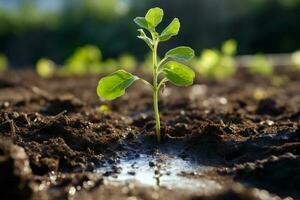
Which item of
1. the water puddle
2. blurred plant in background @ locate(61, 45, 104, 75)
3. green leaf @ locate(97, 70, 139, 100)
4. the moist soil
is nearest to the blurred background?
blurred plant in background @ locate(61, 45, 104, 75)

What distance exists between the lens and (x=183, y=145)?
2.49 m

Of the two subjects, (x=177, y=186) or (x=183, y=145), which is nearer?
(x=177, y=186)

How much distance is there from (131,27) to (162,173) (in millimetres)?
18266

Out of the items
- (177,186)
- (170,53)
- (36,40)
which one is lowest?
(177,186)

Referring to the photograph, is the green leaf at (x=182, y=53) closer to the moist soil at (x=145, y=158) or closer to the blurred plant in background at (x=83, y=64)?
the moist soil at (x=145, y=158)

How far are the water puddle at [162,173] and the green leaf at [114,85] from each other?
28cm

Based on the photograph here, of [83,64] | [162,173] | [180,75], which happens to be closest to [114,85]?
[180,75]

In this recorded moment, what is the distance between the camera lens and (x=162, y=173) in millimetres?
2135

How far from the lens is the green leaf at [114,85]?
2.38 metres

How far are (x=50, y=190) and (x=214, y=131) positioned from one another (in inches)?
34.4

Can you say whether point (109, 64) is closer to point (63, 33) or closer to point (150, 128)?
point (150, 128)

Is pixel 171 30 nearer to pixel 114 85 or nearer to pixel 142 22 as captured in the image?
pixel 142 22

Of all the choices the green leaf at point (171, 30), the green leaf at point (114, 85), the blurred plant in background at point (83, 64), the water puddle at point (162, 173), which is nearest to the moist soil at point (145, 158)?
the water puddle at point (162, 173)

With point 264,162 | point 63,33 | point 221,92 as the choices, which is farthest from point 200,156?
point 63,33
